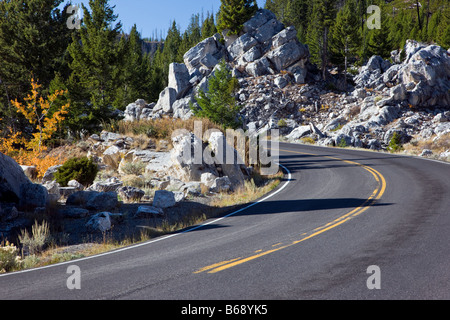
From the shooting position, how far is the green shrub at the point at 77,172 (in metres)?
13.3

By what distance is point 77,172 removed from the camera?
43.9 feet

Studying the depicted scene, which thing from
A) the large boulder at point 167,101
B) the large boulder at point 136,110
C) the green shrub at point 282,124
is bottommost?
the green shrub at point 282,124

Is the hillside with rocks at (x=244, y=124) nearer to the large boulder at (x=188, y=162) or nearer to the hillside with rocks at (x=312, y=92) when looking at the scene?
the large boulder at (x=188, y=162)

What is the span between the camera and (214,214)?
34.3ft

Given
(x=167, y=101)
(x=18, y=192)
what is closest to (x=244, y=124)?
(x=167, y=101)

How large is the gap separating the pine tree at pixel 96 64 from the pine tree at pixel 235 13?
37.3 meters

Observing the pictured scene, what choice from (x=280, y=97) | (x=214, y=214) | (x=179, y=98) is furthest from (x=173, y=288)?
(x=179, y=98)

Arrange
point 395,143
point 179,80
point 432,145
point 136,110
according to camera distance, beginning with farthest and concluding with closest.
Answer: point 179,80, point 136,110, point 395,143, point 432,145

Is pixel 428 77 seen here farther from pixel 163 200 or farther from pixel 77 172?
pixel 77 172

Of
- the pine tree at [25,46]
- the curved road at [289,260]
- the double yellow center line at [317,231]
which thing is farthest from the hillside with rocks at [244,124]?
the pine tree at [25,46]

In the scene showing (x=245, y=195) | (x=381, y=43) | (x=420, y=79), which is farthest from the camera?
(x=381, y=43)

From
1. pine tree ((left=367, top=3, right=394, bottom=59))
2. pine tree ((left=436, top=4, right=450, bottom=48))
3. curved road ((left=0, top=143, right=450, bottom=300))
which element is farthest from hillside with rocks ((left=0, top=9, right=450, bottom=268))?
pine tree ((left=436, top=4, right=450, bottom=48))

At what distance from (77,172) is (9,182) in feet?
11.2
